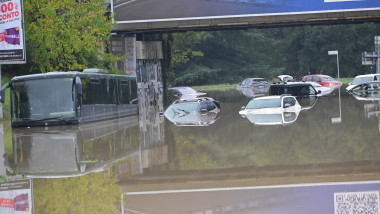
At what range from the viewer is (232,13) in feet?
146

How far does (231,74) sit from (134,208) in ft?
323

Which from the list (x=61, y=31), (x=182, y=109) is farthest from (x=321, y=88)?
(x=61, y=31)

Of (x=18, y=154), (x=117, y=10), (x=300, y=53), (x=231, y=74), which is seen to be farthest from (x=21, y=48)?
(x=300, y=53)

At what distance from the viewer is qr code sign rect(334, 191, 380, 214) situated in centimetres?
910

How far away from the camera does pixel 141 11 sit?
4553 cm

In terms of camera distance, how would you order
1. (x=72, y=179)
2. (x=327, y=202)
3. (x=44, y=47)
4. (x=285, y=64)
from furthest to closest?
(x=285, y=64) → (x=44, y=47) → (x=72, y=179) → (x=327, y=202)

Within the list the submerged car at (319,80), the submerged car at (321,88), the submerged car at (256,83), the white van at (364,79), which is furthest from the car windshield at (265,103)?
the submerged car at (256,83)

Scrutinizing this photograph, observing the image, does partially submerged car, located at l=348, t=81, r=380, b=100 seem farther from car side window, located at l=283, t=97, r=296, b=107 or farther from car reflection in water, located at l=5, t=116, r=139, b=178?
car reflection in water, located at l=5, t=116, r=139, b=178

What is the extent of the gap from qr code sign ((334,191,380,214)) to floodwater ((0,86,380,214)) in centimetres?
1

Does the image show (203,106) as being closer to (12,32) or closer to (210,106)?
(210,106)

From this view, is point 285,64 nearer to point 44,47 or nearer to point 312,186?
point 44,47

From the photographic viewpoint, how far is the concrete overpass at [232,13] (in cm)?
4425

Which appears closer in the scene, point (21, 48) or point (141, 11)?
point (21, 48)

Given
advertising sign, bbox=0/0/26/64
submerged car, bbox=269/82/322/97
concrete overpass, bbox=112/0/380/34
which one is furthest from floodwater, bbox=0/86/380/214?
submerged car, bbox=269/82/322/97
